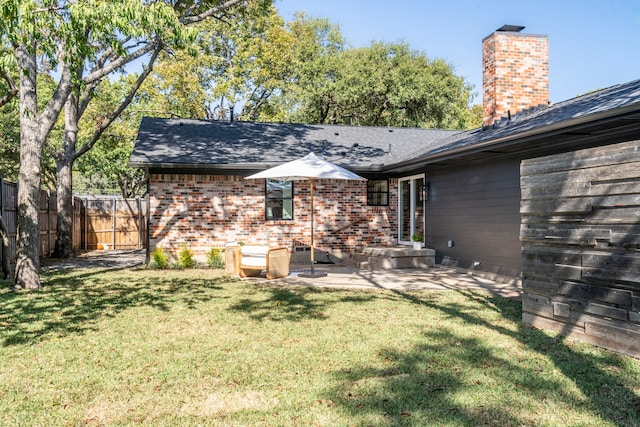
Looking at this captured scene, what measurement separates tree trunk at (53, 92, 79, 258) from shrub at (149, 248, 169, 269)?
15.1 ft

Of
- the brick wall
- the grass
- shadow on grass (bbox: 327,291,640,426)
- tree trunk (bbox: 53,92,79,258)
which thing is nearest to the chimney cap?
the brick wall

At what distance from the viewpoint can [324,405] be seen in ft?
10.9

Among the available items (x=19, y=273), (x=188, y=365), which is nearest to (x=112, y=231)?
(x=19, y=273)

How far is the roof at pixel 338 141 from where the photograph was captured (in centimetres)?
793

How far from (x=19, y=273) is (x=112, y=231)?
1062 cm

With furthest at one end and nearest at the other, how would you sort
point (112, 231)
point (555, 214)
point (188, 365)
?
1. point (112, 231)
2. point (555, 214)
3. point (188, 365)

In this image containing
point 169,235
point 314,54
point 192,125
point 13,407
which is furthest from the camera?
point 314,54

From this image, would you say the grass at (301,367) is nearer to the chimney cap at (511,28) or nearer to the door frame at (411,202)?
the door frame at (411,202)

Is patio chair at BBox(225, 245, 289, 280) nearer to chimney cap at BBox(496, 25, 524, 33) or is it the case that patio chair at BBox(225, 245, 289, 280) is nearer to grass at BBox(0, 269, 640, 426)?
grass at BBox(0, 269, 640, 426)

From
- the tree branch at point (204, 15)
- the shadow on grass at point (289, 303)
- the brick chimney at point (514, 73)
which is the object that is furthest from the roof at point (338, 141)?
the shadow on grass at point (289, 303)

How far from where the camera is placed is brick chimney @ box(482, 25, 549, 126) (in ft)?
34.7

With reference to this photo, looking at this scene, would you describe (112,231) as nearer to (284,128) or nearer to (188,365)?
(284,128)

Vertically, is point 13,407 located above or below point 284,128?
below

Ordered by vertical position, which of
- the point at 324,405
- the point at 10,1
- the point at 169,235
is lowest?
the point at 324,405
